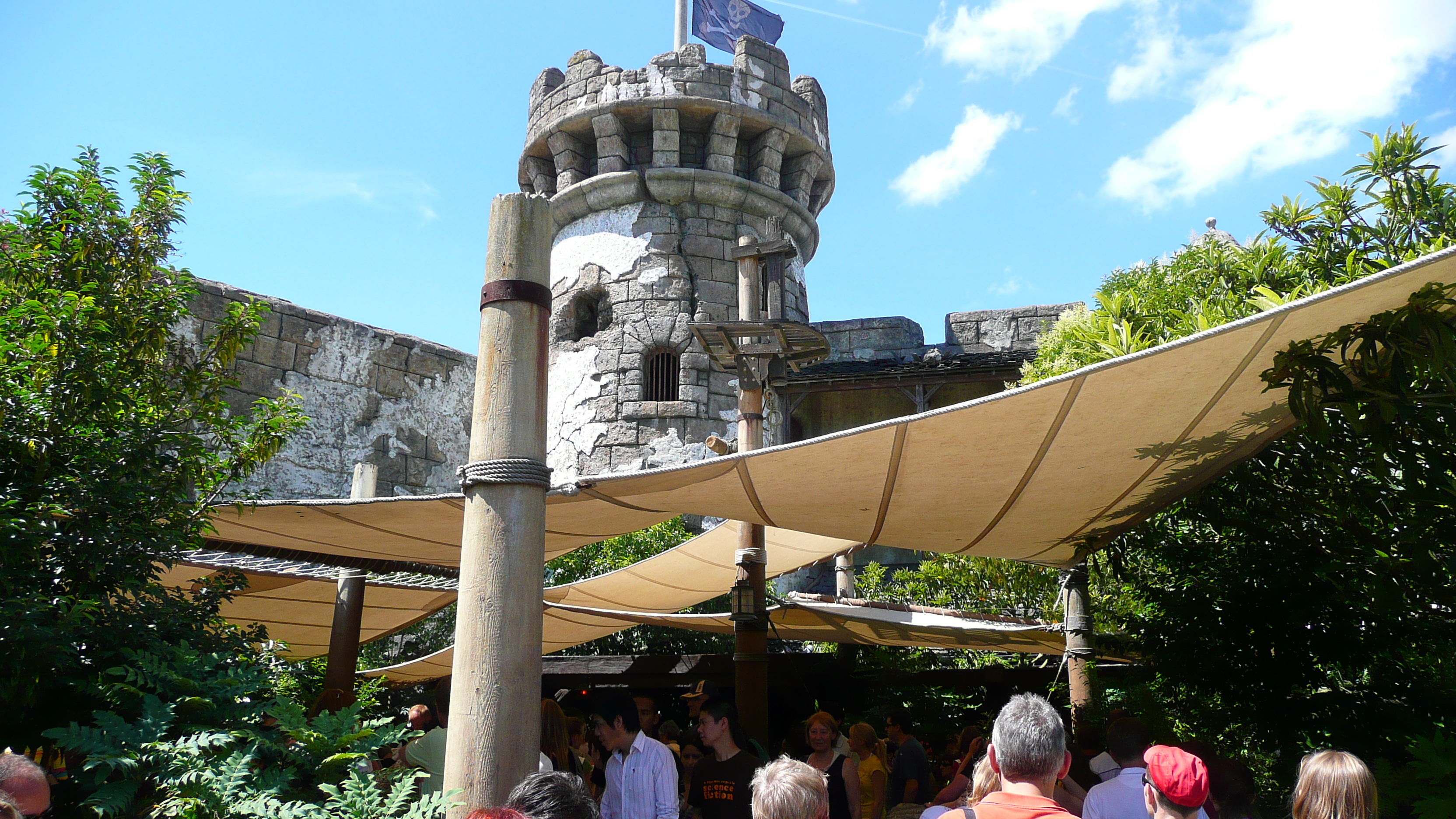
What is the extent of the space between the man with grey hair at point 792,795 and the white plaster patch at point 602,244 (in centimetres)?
846

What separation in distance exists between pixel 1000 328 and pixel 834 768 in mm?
8195

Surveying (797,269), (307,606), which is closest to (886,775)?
(307,606)

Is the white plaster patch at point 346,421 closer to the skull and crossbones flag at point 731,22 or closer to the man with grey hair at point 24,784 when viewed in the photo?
the skull and crossbones flag at point 731,22

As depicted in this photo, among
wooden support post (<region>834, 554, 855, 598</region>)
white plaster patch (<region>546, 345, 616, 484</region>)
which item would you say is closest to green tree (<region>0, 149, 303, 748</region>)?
wooden support post (<region>834, 554, 855, 598</region>)

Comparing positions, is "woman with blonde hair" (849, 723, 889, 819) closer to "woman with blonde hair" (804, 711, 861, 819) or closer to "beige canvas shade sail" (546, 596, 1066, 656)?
"woman with blonde hair" (804, 711, 861, 819)

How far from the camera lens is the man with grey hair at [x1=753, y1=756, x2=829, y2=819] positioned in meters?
1.75

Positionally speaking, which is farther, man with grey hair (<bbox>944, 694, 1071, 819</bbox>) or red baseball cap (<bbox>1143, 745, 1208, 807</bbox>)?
red baseball cap (<bbox>1143, 745, 1208, 807</bbox>)

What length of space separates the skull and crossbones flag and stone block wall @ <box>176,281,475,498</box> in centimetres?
467

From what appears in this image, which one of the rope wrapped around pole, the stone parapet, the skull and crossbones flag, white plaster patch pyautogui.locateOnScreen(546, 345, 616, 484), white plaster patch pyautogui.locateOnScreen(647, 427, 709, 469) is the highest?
the skull and crossbones flag

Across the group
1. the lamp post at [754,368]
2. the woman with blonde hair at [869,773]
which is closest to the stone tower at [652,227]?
the lamp post at [754,368]

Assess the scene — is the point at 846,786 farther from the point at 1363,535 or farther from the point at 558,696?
the point at 558,696

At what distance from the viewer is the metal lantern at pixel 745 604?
4551 mm

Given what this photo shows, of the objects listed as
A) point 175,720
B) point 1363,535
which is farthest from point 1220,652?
point 175,720

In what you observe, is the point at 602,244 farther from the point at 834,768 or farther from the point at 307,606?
the point at 834,768
